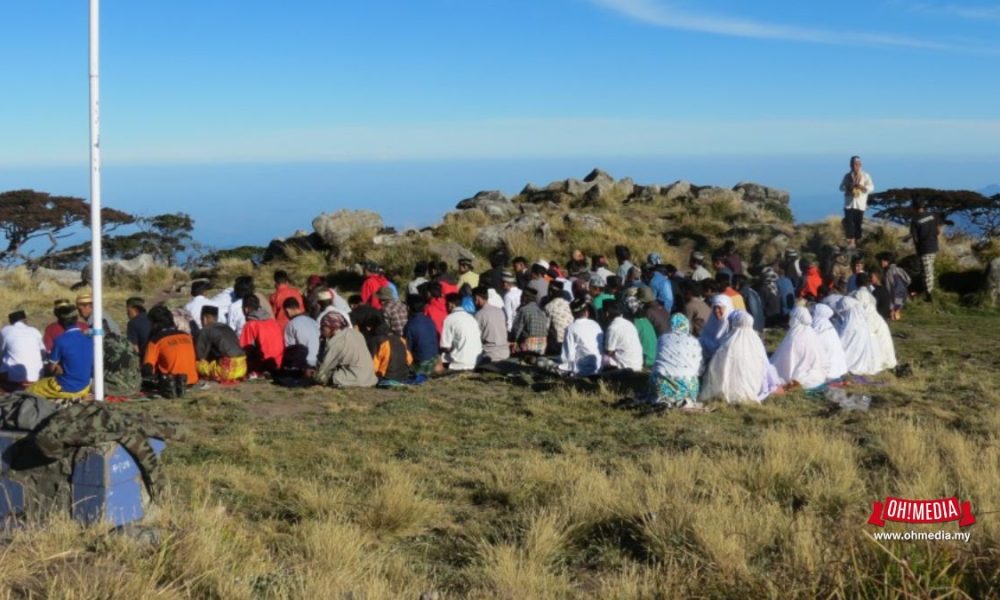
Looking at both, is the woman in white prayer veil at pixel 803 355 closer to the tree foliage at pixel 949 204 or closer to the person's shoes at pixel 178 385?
the person's shoes at pixel 178 385

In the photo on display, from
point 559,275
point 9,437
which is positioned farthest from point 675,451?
point 559,275

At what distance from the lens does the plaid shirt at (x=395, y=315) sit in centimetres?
1488

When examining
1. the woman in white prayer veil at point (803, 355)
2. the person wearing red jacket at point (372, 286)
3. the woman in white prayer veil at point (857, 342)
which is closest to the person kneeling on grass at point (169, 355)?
the person wearing red jacket at point (372, 286)

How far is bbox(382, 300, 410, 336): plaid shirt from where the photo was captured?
14875 millimetres

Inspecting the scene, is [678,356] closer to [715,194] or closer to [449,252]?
[449,252]

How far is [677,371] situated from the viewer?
11.4 meters

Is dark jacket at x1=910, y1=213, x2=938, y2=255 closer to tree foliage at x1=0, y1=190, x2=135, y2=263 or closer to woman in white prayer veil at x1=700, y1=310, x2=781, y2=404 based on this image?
woman in white prayer veil at x1=700, y1=310, x2=781, y2=404

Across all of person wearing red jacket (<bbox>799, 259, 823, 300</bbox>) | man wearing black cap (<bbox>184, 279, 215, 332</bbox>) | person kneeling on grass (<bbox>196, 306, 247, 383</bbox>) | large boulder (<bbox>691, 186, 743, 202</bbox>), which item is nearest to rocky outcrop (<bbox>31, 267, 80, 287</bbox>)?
man wearing black cap (<bbox>184, 279, 215, 332</bbox>)

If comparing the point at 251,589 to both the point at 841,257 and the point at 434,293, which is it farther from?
the point at 841,257

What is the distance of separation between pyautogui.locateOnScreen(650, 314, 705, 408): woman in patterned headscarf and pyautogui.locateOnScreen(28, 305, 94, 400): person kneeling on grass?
6126 millimetres

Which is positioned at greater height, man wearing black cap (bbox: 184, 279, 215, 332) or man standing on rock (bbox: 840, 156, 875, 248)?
man standing on rock (bbox: 840, 156, 875, 248)

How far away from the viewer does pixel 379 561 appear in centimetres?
614

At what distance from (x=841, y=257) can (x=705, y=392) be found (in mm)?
9776

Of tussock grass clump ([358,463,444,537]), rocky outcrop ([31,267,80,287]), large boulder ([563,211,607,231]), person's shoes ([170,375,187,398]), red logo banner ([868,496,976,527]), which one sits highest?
large boulder ([563,211,607,231])
